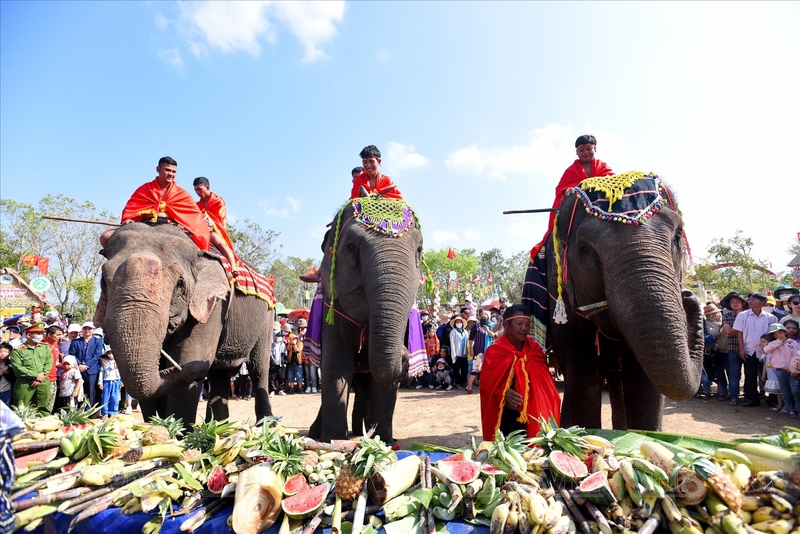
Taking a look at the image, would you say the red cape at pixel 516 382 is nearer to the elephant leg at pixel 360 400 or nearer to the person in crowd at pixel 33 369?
the elephant leg at pixel 360 400

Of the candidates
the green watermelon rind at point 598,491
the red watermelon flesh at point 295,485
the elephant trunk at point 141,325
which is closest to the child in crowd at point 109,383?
the elephant trunk at point 141,325

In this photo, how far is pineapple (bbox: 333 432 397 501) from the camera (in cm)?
225

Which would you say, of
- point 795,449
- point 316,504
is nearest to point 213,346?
point 316,504

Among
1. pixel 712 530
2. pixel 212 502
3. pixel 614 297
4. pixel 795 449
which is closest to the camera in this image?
pixel 712 530

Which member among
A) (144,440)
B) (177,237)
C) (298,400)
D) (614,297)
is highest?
(177,237)

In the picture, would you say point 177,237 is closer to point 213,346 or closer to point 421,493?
point 213,346

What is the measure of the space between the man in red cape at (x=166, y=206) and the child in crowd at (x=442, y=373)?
30.5 feet

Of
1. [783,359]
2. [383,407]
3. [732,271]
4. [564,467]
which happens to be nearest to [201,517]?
A: [564,467]

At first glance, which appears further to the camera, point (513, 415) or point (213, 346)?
point (213, 346)

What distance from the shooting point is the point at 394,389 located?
5.16 m

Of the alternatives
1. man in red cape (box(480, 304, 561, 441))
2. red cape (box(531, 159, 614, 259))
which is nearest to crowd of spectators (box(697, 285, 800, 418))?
red cape (box(531, 159, 614, 259))

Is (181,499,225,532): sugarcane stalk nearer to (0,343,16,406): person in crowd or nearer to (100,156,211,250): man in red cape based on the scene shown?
(100,156,211,250): man in red cape

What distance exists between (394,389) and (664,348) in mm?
2826

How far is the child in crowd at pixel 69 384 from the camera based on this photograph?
30.3ft
